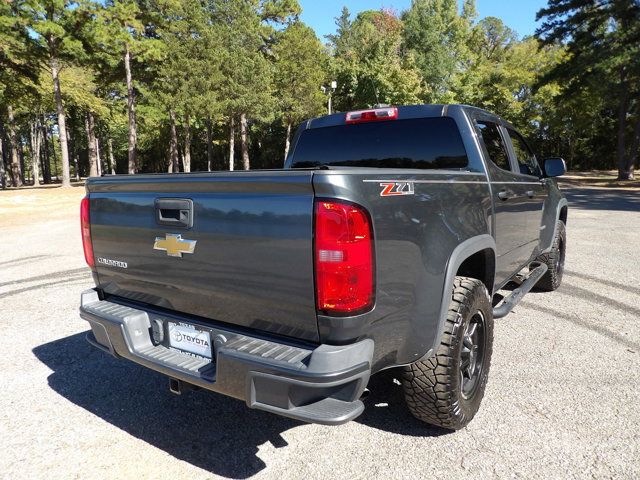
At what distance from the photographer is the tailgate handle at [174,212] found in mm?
2287

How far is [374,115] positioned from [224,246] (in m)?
1.82

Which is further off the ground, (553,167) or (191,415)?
(553,167)

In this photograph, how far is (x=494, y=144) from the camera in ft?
12.0

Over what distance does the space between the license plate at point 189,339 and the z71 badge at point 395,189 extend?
116cm

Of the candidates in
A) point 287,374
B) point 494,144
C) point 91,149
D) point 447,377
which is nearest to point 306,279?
point 287,374

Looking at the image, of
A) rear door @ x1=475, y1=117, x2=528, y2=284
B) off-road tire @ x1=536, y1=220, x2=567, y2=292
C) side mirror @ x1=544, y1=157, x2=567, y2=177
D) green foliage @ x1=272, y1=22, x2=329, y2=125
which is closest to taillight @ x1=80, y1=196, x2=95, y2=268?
rear door @ x1=475, y1=117, x2=528, y2=284

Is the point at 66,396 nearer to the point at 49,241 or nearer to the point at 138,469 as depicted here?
the point at 138,469

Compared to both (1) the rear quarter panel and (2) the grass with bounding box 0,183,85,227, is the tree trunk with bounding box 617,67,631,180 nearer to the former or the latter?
(1) the rear quarter panel

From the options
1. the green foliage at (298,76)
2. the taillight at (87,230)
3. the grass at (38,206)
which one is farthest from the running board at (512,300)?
the green foliage at (298,76)

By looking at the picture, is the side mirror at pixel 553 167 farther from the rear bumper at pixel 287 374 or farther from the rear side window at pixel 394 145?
the rear bumper at pixel 287 374

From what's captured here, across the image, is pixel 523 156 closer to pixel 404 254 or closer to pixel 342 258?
pixel 404 254

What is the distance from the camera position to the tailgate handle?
229 centimetres

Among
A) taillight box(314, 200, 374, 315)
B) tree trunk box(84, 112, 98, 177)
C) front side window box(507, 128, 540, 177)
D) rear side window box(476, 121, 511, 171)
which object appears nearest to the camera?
taillight box(314, 200, 374, 315)

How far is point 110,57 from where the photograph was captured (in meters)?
25.6
